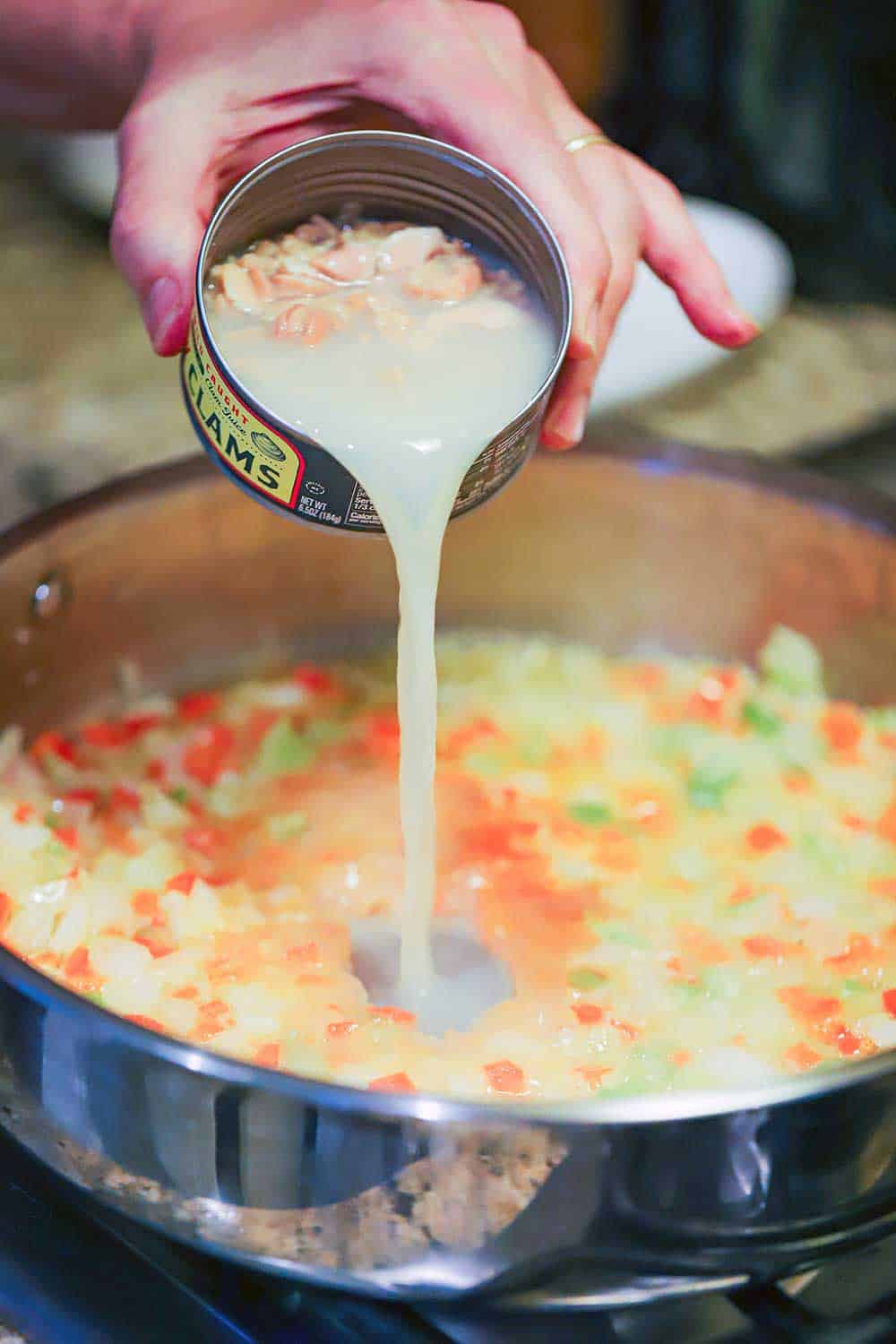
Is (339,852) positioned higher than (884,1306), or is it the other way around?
(884,1306)

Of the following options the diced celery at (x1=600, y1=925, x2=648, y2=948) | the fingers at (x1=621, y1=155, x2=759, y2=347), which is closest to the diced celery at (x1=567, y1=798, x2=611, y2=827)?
the diced celery at (x1=600, y1=925, x2=648, y2=948)

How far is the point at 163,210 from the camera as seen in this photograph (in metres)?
0.97

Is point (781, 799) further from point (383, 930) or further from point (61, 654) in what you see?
point (61, 654)

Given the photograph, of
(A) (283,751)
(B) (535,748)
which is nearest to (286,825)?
(A) (283,751)

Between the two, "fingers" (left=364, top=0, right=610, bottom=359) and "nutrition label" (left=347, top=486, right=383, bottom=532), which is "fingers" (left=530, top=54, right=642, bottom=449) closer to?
"fingers" (left=364, top=0, right=610, bottom=359)

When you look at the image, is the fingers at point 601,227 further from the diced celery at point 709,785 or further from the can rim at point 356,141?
the diced celery at point 709,785

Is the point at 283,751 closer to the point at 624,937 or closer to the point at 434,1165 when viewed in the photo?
the point at 624,937

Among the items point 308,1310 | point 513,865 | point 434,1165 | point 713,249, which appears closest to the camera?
point 434,1165

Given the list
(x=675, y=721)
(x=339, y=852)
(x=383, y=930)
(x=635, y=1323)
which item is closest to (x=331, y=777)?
(x=339, y=852)

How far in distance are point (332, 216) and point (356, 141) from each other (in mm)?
80

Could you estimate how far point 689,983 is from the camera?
1116 millimetres

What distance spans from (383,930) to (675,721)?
1.38 ft

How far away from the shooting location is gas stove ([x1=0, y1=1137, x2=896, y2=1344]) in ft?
2.72

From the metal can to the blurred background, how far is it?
445mm
